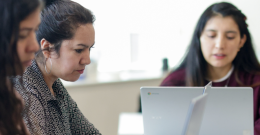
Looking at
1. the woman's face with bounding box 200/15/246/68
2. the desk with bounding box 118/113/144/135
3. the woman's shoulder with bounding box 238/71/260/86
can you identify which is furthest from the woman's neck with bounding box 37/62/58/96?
the woman's shoulder with bounding box 238/71/260/86

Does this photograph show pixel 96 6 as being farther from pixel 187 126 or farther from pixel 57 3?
pixel 187 126

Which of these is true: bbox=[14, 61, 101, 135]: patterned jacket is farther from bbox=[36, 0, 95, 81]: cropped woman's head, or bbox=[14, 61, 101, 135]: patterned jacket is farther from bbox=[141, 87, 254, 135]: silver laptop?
bbox=[141, 87, 254, 135]: silver laptop

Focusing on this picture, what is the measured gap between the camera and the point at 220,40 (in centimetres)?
150

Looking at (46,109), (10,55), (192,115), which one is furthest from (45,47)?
(192,115)

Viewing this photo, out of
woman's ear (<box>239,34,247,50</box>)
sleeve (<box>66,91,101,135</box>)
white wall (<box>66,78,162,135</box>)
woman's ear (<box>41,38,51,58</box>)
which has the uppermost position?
woman's ear (<box>41,38,51,58</box>)

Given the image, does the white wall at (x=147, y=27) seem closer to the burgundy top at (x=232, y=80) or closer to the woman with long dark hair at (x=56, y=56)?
the burgundy top at (x=232, y=80)

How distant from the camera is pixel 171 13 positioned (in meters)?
2.73

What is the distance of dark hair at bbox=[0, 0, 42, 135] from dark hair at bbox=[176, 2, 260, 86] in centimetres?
113

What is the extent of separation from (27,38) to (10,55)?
2.4 inches

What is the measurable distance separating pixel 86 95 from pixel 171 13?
1.21 m

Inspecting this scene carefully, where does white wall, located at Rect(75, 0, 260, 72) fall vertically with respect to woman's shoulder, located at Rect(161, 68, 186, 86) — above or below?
above

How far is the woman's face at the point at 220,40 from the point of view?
1.51m

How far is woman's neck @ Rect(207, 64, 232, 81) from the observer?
65.2 inches

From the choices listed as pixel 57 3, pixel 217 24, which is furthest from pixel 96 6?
pixel 57 3
